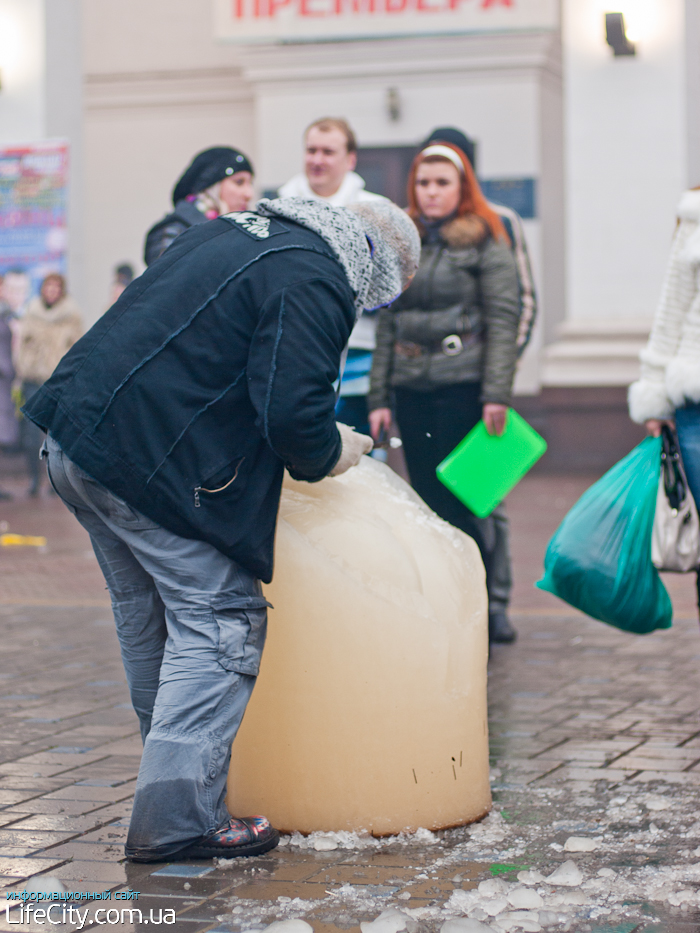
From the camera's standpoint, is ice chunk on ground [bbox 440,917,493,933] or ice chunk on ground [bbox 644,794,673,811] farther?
ice chunk on ground [bbox 644,794,673,811]

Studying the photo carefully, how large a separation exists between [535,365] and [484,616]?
1110 centimetres

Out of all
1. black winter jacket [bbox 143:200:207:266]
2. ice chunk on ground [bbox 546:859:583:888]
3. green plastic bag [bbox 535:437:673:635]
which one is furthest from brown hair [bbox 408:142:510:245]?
ice chunk on ground [bbox 546:859:583:888]

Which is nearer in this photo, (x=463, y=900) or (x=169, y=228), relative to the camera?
(x=463, y=900)

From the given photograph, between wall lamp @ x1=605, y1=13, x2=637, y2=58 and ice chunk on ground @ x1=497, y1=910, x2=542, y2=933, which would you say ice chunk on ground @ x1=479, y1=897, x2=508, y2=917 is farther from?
wall lamp @ x1=605, y1=13, x2=637, y2=58

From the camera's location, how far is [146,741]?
293 centimetres

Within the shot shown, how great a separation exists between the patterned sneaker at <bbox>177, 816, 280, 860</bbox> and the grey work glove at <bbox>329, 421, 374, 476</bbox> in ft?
2.63

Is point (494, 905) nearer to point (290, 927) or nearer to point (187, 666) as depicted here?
point (290, 927)

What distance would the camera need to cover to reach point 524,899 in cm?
262

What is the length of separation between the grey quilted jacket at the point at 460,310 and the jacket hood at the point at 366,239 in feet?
6.04

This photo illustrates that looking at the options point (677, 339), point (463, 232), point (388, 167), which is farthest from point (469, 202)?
point (388, 167)

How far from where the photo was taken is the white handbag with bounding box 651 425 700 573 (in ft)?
12.3

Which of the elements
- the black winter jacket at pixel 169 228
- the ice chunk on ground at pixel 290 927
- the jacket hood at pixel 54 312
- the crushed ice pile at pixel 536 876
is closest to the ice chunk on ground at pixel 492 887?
the crushed ice pile at pixel 536 876

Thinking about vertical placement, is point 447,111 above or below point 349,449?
above

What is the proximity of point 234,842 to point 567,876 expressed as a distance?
28.2 inches
